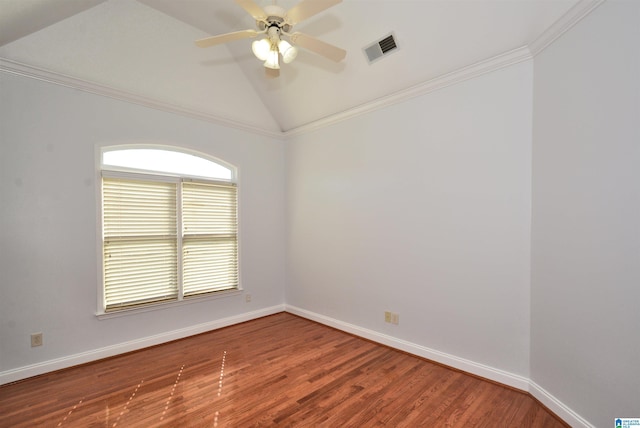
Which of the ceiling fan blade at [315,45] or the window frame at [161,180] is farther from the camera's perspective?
→ the window frame at [161,180]

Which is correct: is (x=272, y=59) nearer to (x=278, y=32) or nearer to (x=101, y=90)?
(x=278, y=32)

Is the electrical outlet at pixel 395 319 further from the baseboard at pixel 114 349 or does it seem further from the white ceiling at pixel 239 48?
the white ceiling at pixel 239 48

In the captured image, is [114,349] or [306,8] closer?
[306,8]

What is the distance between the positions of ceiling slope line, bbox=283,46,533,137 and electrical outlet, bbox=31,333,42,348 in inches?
155

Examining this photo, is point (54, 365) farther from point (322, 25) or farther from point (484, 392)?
point (322, 25)

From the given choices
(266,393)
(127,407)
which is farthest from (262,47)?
(127,407)

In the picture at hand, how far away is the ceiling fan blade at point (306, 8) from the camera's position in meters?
1.82

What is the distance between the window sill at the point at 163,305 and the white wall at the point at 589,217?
356 centimetres

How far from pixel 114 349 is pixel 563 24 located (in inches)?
199

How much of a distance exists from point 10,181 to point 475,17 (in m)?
4.38

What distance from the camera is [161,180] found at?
11.8ft

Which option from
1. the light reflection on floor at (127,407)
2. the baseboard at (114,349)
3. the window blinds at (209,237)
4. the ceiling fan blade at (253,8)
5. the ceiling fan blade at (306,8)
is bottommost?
the light reflection on floor at (127,407)

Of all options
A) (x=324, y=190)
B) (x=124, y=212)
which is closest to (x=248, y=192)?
(x=324, y=190)

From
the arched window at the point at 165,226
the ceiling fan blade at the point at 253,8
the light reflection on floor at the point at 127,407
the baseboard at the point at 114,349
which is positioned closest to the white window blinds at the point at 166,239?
the arched window at the point at 165,226
